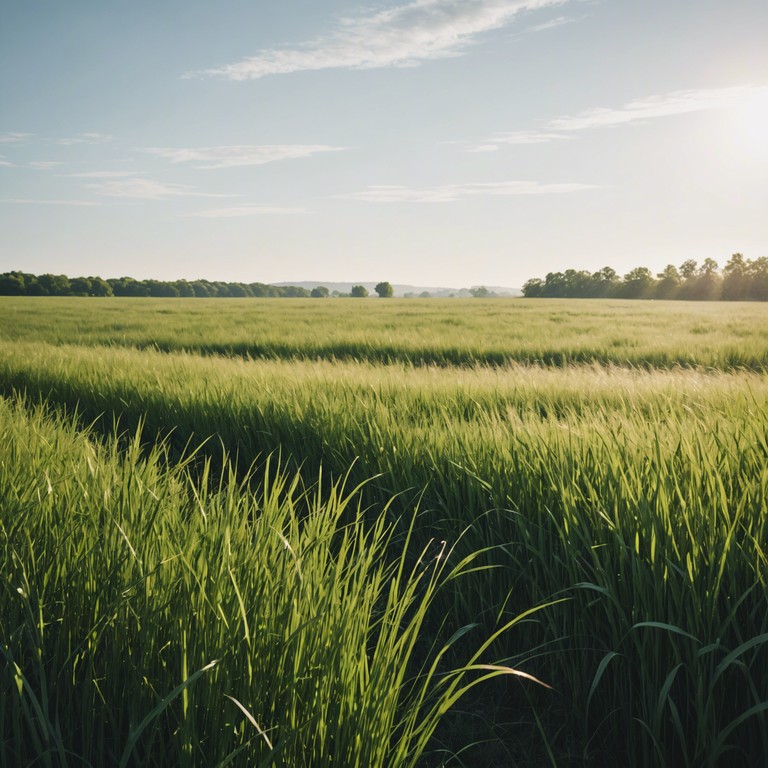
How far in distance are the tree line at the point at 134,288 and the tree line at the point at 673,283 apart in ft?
106

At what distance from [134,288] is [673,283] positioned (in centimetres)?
6724

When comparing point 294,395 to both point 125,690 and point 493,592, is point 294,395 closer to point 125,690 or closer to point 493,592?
point 493,592

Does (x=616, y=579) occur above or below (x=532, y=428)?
below

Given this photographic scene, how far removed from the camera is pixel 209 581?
1.25 meters

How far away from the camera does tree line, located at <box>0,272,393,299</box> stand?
2552 inches

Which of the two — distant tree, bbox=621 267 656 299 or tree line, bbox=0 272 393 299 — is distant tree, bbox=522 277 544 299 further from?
tree line, bbox=0 272 393 299

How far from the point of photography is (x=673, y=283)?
6275 centimetres

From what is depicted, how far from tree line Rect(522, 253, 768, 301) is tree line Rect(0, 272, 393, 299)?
32327 millimetres

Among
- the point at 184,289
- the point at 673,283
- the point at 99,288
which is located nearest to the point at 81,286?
the point at 99,288

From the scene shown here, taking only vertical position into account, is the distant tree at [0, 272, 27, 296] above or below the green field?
above

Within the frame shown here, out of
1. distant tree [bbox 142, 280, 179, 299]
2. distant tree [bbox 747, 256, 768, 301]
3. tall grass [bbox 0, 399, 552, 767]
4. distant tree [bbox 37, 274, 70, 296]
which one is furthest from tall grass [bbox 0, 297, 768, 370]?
distant tree [bbox 142, 280, 179, 299]

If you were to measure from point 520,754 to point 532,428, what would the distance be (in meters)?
1.35

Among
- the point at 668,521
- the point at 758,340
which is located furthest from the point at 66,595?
the point at 758,340

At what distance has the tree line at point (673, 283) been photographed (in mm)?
59747
